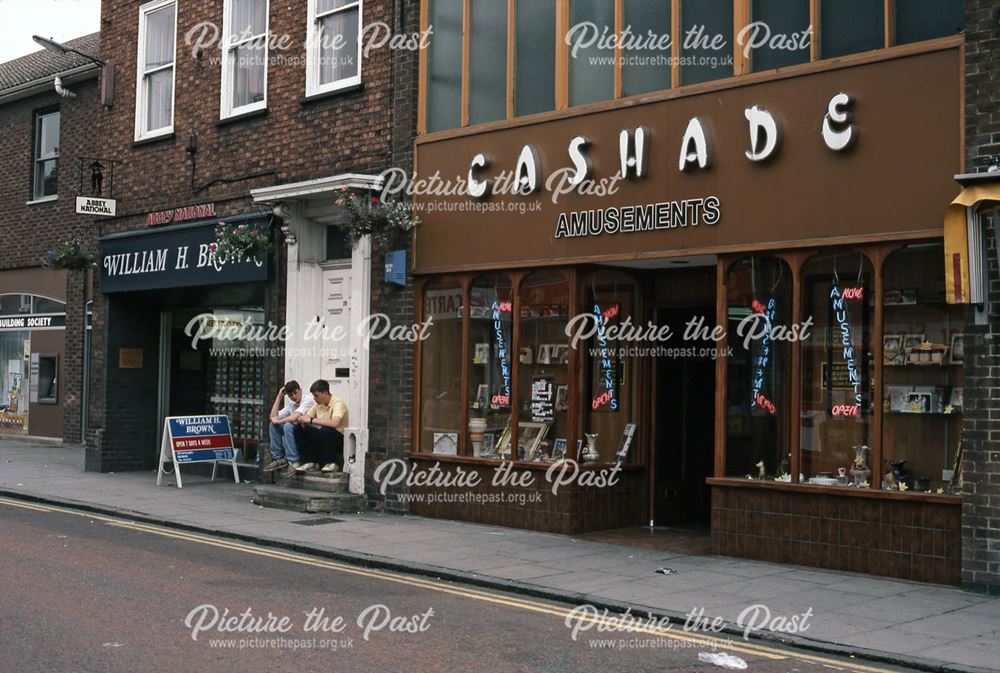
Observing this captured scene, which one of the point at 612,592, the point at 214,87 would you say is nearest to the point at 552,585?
the point at 612,592

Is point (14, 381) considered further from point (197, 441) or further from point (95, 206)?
point (197, 441)

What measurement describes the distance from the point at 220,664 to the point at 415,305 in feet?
26.2

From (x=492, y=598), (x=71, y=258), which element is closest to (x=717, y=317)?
(x=492, y=598)

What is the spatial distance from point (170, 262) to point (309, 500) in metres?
5.72

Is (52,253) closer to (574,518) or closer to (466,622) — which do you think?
(574,518)

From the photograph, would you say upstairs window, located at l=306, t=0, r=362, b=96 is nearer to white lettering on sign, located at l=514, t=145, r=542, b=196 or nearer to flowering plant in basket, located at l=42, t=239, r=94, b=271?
white lettering on sign, located at l=514, t=145, r=542, b=196

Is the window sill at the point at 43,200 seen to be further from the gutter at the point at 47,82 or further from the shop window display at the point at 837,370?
the shop window display at the point at 837,370

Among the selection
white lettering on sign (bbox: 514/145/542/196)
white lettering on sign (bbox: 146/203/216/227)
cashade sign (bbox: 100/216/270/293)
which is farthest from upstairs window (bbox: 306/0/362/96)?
white lettering on sign (bbox: 514/145/542/196)

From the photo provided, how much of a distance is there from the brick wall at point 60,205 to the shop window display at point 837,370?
14.7m

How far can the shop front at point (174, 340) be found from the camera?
17906 millimetres

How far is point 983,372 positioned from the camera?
9.70 m

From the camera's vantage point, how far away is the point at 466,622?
847cm

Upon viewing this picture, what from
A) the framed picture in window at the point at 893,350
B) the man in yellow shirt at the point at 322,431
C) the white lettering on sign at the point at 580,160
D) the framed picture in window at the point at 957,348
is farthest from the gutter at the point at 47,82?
the framed picture in window at the point at 957,348

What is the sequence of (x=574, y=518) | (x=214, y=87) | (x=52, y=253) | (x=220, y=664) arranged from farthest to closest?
1. (x=52, y=253)
2. (x=214, y=87)
3. (x=574, y=518)
4. (x=220, y=664)
